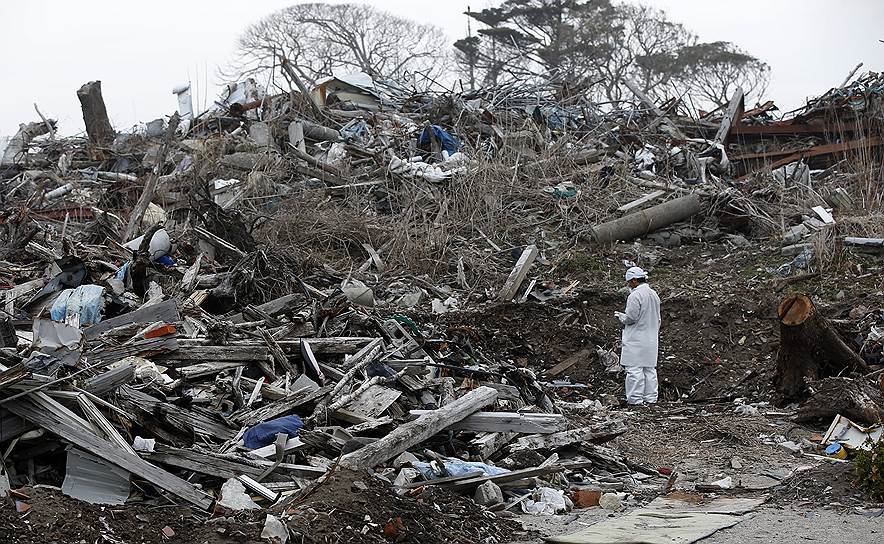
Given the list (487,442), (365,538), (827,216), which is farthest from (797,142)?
(365,538)

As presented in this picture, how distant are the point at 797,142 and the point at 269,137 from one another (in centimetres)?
1014

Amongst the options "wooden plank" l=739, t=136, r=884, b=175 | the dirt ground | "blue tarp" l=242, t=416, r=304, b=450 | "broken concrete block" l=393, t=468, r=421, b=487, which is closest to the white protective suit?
→ the dirt ground

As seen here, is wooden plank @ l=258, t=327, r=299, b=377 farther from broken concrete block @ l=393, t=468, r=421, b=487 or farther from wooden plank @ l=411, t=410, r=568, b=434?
broken concrete block @ l=393, t=468, r=421, b=487

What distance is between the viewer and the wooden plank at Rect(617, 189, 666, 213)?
47.8 feet

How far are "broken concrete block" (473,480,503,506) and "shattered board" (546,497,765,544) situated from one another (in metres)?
0.68

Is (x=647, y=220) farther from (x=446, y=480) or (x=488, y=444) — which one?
(x=446, y=480)

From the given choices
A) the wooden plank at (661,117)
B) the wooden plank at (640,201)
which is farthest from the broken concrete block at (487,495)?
the wooden plank at (661,117)

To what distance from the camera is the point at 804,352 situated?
8688 mm

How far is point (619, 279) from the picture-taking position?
42.2ft

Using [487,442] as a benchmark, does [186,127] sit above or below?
above

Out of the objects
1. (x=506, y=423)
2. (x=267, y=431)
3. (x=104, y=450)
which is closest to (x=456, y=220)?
(x=506, y=423)

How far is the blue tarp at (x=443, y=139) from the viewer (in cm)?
1564

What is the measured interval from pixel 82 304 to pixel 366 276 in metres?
4.40

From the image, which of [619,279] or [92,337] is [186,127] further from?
[92,337]
